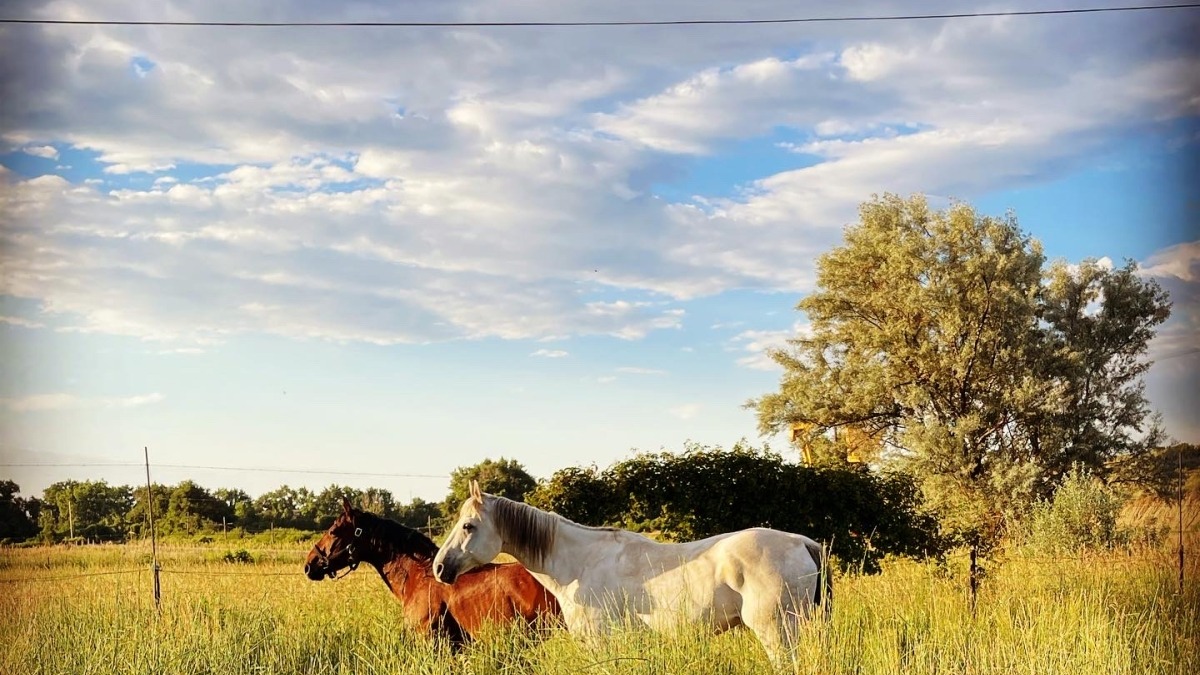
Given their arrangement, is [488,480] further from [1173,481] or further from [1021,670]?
[1021,670]

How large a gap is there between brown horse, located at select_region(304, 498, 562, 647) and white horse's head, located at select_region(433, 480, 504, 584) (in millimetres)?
394

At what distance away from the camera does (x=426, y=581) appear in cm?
817

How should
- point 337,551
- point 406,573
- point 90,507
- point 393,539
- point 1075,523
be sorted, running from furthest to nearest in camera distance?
point 90,507
point 1075,523
point 337,551
point 393,539
point 406,573

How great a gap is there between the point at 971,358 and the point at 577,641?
21.3 m

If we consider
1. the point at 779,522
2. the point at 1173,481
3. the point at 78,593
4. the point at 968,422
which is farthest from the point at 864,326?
the point at 78,593

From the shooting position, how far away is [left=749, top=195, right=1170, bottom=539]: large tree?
83.0 feet

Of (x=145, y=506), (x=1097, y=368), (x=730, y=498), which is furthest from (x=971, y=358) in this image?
(x=145, y=506)

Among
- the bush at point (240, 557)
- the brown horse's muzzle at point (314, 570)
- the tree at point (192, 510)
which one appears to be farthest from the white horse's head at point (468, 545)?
the tree at point (192, 510)

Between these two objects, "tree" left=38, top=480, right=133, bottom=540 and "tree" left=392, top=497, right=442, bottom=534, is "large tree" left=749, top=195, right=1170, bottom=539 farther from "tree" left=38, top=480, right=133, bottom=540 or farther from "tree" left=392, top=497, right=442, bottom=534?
"tree" left=38, top=480, right=133, bottom=540

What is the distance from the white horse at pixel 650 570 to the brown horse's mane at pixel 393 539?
975 mm

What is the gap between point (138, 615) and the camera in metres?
8.82

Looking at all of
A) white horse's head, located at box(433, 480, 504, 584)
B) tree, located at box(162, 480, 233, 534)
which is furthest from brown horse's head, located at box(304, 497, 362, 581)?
tree, located at box(162, 480, 233, 534)

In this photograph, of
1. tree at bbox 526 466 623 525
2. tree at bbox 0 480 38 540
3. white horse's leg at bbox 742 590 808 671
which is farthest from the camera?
tree at bbox 526 466 623 525

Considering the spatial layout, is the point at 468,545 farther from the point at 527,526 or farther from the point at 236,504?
the point at 236,504
